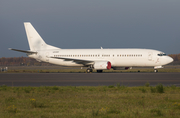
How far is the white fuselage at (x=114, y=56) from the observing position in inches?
1481

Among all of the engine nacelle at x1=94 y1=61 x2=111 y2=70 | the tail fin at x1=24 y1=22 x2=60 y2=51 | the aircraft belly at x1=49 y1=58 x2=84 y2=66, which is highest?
the tail fin at x1=24 y1=22 x2=60 y2=51

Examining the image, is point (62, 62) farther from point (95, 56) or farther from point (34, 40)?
point (34, 40)

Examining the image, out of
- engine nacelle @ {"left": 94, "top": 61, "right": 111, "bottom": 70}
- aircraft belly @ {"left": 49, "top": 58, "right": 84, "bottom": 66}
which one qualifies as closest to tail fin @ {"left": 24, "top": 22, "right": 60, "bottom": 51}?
aircraft belly @ {"left": 49, "top": 58, "right": 84, "bottom": 66}

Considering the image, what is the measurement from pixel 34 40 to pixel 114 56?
51.0 feet

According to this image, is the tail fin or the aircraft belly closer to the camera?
the aircraft belly

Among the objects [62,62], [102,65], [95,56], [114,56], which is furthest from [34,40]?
[114,56]

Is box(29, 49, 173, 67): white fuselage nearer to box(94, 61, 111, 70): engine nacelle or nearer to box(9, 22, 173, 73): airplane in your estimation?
box(9, 22, 173, 73): airplane

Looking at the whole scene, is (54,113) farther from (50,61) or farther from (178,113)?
(50,61)

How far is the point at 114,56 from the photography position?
38.9 meters

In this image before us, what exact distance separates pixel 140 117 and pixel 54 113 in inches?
121

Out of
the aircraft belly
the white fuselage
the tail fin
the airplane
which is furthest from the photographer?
the tail fin

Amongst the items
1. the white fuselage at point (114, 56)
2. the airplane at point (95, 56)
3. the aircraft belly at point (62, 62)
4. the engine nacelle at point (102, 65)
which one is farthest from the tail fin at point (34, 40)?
the engine nacelle at point (102, 65)

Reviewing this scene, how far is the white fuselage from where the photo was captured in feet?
123

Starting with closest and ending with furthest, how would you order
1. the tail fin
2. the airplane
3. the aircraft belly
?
the airplane → the aircraft belly → the tail fin
